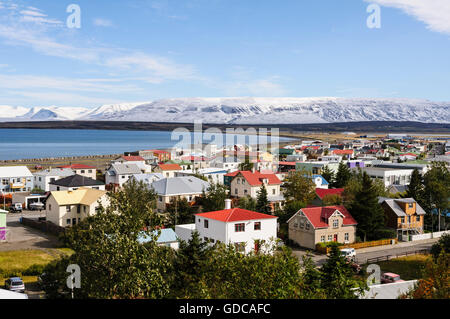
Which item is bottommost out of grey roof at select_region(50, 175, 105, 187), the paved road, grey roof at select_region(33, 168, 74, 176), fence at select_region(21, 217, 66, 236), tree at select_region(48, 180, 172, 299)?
the paved road

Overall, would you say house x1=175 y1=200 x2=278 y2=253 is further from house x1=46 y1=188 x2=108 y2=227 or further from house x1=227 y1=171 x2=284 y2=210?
house x1=227 y1=171 x2=284 y2=210

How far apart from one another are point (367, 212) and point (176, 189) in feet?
57.9

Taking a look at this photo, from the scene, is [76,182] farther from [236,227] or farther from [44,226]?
[236,227]

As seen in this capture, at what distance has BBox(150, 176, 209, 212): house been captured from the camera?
1598 inches

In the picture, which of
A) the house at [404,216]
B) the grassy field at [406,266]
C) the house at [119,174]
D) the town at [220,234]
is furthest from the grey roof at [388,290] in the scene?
the house at [119,174]

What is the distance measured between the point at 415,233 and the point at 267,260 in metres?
26.9

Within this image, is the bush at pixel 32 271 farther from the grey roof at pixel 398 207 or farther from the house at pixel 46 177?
the house at pixel 46 177

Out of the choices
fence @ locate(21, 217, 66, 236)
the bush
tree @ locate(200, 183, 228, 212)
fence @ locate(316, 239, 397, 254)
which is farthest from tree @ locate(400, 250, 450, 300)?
fence @ locate(21, 217, 66, 236)

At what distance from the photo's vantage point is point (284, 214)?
34.5 metres

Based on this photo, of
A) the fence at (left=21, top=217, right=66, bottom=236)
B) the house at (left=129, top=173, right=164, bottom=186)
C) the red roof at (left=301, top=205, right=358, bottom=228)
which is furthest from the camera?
the house at (left=129, top=173, right=164, bottom=186)

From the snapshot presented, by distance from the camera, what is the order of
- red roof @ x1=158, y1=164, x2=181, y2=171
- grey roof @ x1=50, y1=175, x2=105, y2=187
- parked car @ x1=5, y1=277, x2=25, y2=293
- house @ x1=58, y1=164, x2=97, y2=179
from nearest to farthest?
parked car @ x1=5, y1=277, x2=25, y2=293, grey roof @ x1=50, y1=175, x2=105, y2=187, house @ x1=58, y1=164, x2=97, y2=179, red roof @ x1=158, y1=164, x2=181, y2=171

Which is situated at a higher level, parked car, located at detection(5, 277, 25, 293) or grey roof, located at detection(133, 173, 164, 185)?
grey roof, located at detection(133, 173, 164, 185)

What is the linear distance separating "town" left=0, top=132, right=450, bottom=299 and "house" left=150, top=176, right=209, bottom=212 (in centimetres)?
12
